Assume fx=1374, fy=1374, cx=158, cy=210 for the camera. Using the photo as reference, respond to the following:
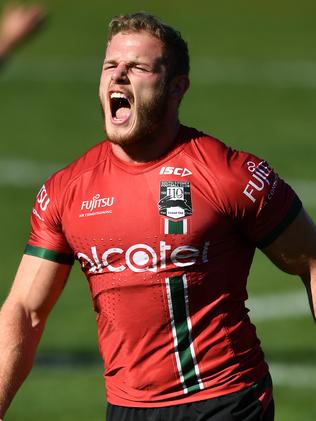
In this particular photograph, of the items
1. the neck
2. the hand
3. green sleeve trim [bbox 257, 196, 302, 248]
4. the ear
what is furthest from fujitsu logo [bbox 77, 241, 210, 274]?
the hand

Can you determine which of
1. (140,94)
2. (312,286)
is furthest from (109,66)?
(312,286)

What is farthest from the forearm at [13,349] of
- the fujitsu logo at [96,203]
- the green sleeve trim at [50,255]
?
the fujitsu logo at [96,203]

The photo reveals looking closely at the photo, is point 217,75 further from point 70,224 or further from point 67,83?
point 70,224

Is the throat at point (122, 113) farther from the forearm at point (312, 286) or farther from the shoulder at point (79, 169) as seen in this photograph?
the forearm at point (312, 286)

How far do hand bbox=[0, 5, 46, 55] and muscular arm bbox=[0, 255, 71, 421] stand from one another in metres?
3.34

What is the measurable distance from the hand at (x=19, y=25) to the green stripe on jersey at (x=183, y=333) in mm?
3730

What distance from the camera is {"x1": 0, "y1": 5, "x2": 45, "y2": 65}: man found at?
31.1 feet

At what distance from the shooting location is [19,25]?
9.51 metres

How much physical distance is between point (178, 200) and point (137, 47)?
2.35 ft

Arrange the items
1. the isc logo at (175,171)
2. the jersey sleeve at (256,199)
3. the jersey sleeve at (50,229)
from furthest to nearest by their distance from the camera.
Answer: the jersey sleeve at (50,229), the isc logo at (175,171), the jersey sleeve at (256,199)

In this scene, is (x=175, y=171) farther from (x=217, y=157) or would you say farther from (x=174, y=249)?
(x=174, y=249)

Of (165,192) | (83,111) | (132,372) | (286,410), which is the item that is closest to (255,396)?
(132,372)

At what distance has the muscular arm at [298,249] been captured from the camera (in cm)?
625

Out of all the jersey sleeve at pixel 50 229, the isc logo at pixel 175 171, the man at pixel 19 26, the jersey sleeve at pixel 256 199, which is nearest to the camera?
the jersey sleeve at pixel 256 199
